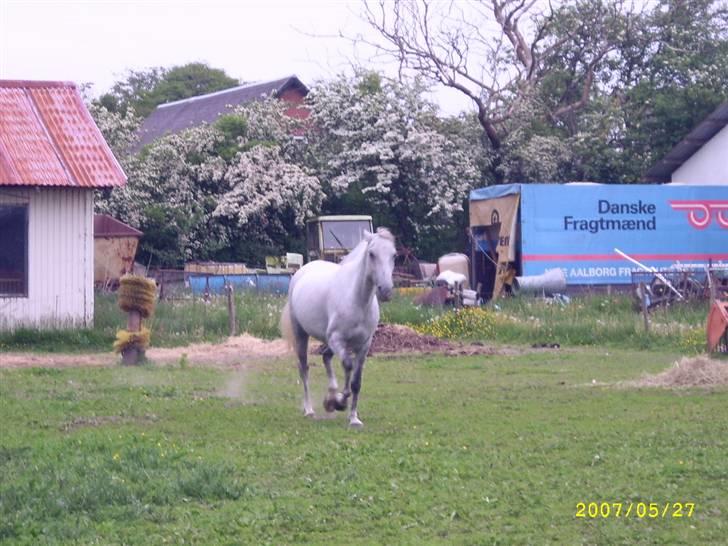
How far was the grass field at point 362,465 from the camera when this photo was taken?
7.48 m

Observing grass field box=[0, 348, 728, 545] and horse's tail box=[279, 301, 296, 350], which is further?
horse's tail box=[279, 301, 296, 350]

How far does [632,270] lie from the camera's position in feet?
105

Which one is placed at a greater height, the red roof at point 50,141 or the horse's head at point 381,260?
the red roof at point 50,141

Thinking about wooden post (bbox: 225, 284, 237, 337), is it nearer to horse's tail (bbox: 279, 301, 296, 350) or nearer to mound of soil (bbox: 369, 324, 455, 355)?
mound of soil (bbox: 369, 324, 455, 355)

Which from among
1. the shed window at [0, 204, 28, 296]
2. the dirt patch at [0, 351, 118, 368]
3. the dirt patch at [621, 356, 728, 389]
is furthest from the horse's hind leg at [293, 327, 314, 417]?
the shed window at [0, 204, 28, 296]

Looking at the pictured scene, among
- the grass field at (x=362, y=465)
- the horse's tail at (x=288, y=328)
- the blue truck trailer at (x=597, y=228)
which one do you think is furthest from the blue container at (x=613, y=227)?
the horse's tail at (x=288, y=328)

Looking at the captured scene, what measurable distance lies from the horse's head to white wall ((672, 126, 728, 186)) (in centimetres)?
→ 3063

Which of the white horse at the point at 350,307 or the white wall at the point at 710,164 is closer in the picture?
the white horse at the point at 350,307

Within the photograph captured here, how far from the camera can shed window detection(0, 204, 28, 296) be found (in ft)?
72.8

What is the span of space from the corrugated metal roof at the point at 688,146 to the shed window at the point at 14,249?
2508 centimetres

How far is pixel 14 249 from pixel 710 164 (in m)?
26.5

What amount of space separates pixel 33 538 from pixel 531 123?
39.6m
